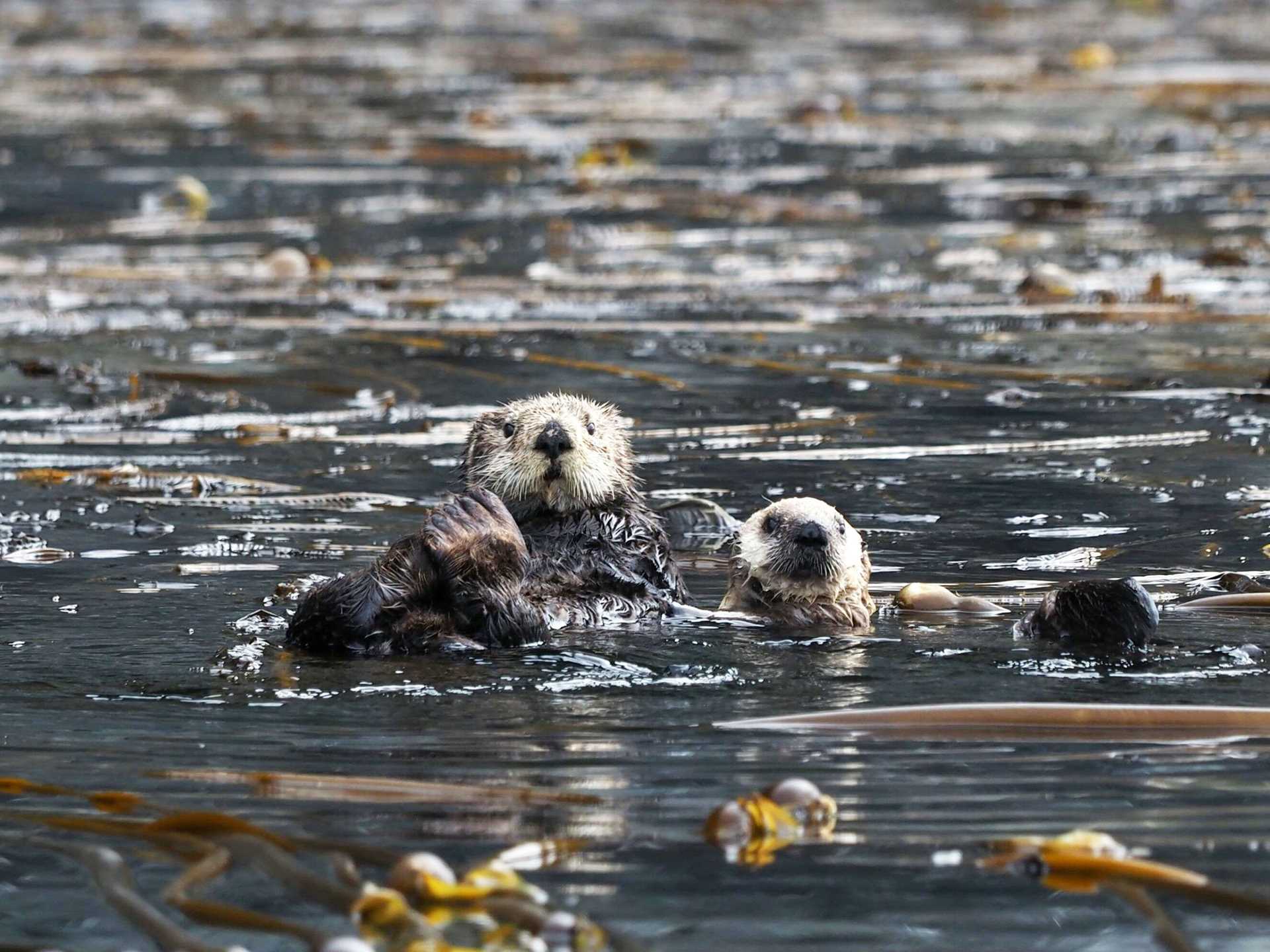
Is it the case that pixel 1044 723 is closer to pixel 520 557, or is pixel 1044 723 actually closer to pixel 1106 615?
pixel 1106 615

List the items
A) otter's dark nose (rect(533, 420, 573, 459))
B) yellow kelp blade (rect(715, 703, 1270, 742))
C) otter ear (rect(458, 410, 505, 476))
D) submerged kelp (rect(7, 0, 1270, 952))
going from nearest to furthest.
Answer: submerged kelp (rect(7, 0, 1270, 952)) → yellow kelp blade (rect(715, 703, 1270, 742)) → otter's dark nose (rect(533, 420, 573, 459)) → otter ear (rect(458, 410, 505, 476))

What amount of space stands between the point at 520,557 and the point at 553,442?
1.46ft

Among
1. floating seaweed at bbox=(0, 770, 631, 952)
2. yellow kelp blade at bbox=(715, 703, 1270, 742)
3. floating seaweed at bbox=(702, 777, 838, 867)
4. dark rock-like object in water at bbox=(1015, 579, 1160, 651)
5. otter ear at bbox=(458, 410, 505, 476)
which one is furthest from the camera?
otter ear at bbox=(458, 410, 505, 476)

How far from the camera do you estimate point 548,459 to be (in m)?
5.22

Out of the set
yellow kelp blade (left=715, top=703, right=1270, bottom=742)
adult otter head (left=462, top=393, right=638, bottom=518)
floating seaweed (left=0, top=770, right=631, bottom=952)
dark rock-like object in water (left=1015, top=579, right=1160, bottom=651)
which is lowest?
floating seaweed (left=0, top=770, right=631, bottom=952)

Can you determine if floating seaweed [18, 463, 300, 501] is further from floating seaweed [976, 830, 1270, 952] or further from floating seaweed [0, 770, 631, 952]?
floating seaweed [976, 830, 1270, 952]

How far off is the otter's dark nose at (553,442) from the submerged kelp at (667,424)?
51 cm

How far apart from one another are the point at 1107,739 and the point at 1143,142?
1216 cm

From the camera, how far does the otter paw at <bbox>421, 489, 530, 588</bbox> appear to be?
4730mm

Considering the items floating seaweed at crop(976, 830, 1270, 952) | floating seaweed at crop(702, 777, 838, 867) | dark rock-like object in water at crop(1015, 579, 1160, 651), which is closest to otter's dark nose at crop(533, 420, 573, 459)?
dark rock-like object in water at crop(1015, 579, 1160, 651)

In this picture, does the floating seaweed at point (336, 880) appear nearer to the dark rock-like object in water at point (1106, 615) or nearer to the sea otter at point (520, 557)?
the sea otter at point (520, 557)

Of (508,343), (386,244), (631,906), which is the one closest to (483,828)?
(631,906)

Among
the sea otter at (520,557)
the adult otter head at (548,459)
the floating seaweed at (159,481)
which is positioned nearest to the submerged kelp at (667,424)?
the floating seaweed at (159,481)

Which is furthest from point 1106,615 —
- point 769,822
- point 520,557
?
point 769,822
